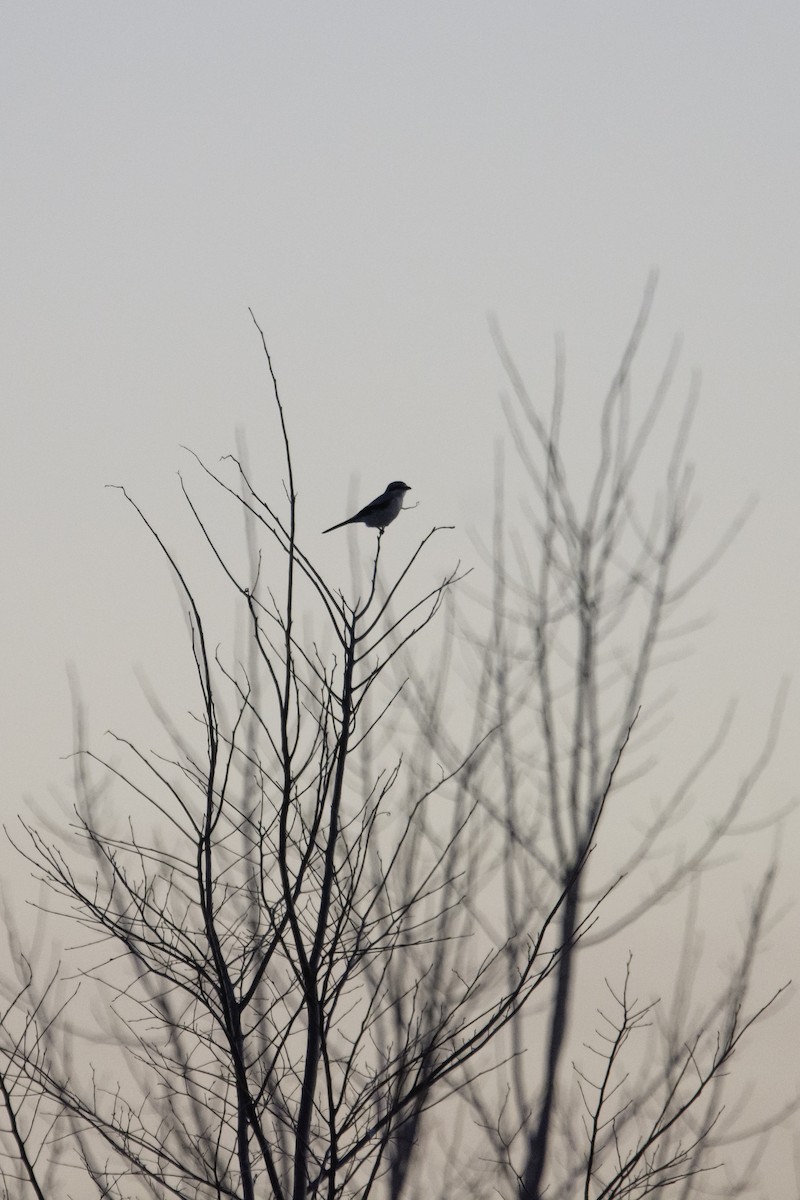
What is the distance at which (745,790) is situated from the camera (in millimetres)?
6348

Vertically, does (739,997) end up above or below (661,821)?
below

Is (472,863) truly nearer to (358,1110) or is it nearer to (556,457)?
(556,457)

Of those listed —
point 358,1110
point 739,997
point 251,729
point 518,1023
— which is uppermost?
point 251,729

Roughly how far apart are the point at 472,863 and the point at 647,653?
1362 mm

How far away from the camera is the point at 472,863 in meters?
6.40

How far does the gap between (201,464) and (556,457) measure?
3.17 metres

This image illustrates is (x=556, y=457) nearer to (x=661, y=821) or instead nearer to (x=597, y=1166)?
(x=661, y=821)

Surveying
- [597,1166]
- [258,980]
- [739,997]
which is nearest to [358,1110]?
[258,980]

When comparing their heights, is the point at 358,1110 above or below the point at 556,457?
below

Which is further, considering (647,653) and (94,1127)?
(647,653)

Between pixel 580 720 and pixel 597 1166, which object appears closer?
pixel 597 1166

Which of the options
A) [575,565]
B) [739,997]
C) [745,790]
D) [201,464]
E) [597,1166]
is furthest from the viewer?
[575,565]

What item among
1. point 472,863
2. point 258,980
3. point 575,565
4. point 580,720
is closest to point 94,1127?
point 258,980

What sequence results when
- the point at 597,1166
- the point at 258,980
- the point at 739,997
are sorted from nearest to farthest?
the point at 258,980 < the point at 597,1166 < the point at 739,997
